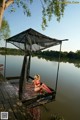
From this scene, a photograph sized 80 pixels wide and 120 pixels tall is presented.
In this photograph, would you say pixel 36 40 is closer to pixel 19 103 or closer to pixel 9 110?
pixel 19 103

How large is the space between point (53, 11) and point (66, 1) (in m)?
1.13

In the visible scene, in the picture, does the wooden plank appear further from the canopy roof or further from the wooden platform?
the canopy roof

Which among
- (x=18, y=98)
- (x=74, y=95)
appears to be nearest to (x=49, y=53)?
(x=74, y=95)

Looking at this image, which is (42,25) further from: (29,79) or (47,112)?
(47,112)

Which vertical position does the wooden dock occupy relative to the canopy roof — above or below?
below

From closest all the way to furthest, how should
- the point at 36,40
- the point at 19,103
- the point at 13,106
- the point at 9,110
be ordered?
the point at 9,110 → the point at 13,106 → the point at 19,103 → the point at 36,40

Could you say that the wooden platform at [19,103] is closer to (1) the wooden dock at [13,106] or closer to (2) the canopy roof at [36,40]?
(1) the wooden dock at [13,106]

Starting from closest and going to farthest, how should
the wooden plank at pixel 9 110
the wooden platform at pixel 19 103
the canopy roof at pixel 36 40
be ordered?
the wooden plank at pixel 9 110
the wooden platform at pixel 19 103
the canopy roof at pixel 36 40

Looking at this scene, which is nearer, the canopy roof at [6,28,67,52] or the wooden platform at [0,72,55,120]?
the wooden platform at [0,72,55,120]

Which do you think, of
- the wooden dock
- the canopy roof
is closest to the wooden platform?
the wooden dock

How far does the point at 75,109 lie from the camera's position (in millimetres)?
13516

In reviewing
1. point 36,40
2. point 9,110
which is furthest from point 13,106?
point 36,40

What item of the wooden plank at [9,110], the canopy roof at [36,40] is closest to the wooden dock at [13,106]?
the wooden plank at [9,110]

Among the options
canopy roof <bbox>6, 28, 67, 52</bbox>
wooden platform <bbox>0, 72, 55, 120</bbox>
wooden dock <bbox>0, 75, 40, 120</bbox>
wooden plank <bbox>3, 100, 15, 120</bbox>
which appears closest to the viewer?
wooden plank <bbox>3, 100, 15, 120</bbox>
